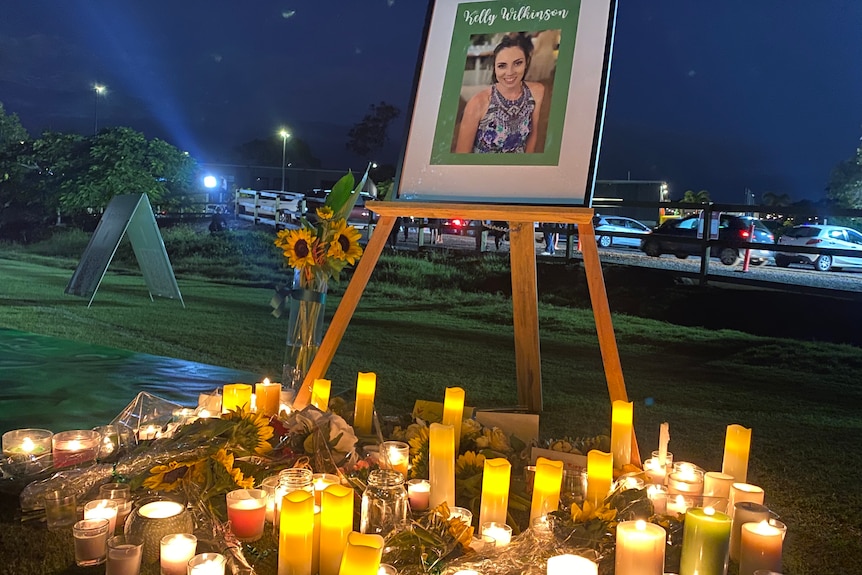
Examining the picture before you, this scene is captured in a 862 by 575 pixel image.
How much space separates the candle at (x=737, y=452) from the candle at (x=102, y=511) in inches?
68.8

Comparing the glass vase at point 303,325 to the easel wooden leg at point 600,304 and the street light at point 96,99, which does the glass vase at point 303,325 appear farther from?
the street light at point 96,99

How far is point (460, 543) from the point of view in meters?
1.50

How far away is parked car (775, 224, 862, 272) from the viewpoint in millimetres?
6839

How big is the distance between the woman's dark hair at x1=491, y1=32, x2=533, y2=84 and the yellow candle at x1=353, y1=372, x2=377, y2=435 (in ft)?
3.77

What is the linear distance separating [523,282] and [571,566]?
1.32m

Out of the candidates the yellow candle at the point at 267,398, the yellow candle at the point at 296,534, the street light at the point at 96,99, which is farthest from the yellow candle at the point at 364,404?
the street light at the point at 96,99

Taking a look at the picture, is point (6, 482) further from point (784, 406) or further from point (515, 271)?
point (784, 406)

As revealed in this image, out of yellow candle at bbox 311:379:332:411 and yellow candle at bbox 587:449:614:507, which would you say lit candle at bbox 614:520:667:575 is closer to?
yellow candle at bbox 587:449:614:507

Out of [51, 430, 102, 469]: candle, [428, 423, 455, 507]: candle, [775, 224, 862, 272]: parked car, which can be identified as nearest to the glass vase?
[51, 430, 102, 469]: candle

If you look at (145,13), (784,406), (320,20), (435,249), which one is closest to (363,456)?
(784,406)

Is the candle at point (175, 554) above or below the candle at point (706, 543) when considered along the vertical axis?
below

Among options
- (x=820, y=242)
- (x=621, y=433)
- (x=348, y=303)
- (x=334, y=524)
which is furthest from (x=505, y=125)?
(x=820, y=242)

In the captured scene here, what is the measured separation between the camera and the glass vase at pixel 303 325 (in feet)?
8.83

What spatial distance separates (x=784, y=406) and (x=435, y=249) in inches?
175
